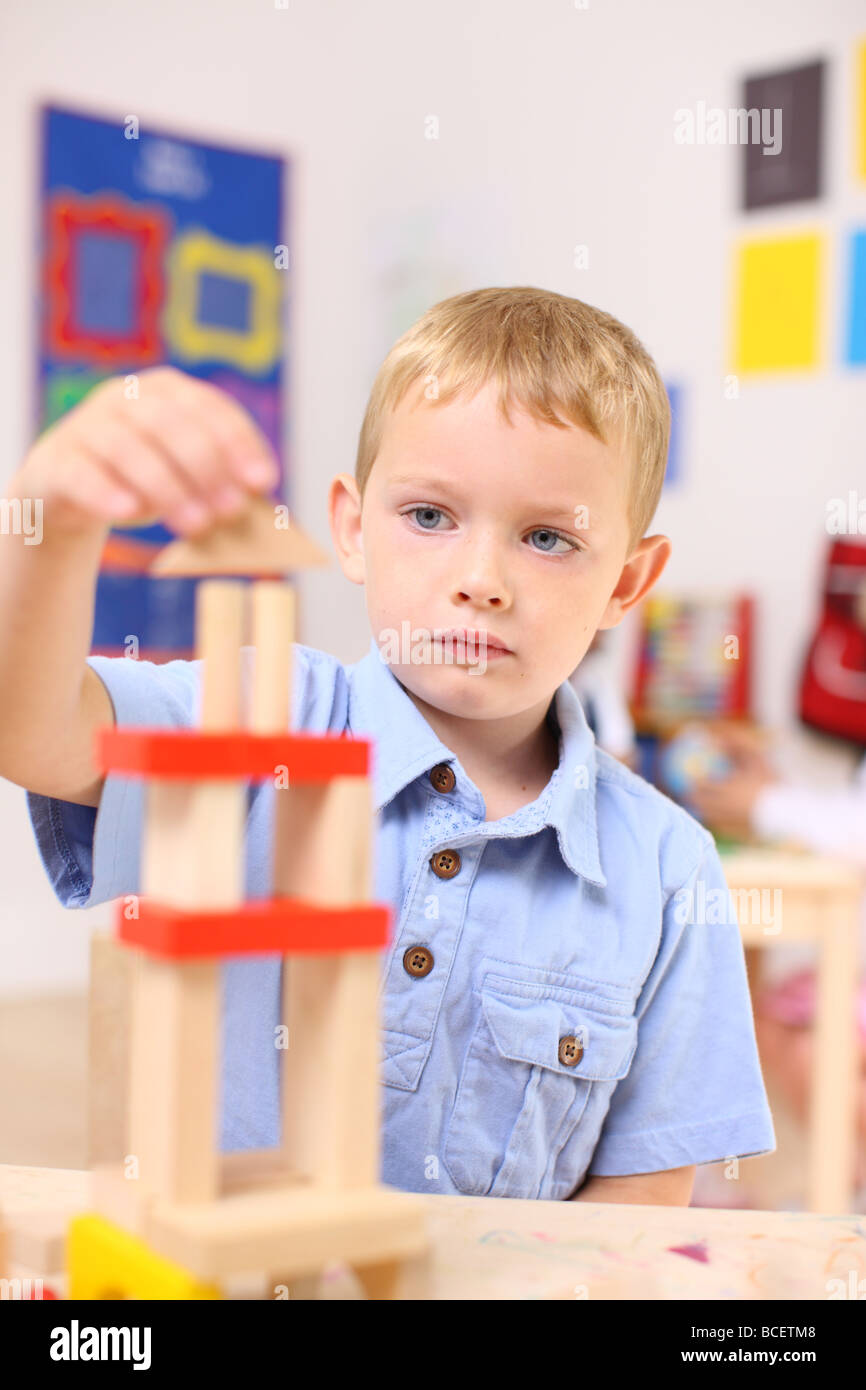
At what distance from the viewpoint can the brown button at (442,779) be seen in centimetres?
82

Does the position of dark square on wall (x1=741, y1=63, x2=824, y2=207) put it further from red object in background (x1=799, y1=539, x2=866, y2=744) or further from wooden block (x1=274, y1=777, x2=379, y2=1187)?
wooden block (x1=274, y1=777, x2=379, y2=1187)

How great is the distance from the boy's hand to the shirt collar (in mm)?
325

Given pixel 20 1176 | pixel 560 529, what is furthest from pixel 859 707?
pixel 20 1176

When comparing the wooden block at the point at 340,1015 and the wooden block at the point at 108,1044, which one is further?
the wooden block at the point at 108,1044

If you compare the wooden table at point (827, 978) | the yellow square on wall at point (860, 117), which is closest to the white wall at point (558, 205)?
the yellow square on wall at point (860, 117)

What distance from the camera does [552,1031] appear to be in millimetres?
794

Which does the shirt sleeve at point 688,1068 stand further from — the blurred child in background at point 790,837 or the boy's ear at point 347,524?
the blurred child in background at point 790,837

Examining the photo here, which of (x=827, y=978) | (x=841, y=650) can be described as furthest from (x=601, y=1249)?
(x=841, y=650)

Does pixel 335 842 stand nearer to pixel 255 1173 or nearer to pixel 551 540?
pixel 255 1173

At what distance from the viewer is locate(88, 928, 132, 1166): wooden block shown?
3.06 ft

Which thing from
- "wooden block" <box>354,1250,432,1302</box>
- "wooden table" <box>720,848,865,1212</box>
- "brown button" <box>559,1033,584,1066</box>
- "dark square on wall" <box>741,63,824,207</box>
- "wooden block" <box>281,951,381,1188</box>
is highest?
"dark square on wall" <box>741,63,824,207</box>

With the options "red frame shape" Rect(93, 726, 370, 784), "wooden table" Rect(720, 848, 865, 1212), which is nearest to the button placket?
"red frame shape" Rect(93, 726, 370, 784)

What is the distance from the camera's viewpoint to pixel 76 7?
267 centimetres

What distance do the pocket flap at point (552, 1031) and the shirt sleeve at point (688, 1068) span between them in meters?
0.04
